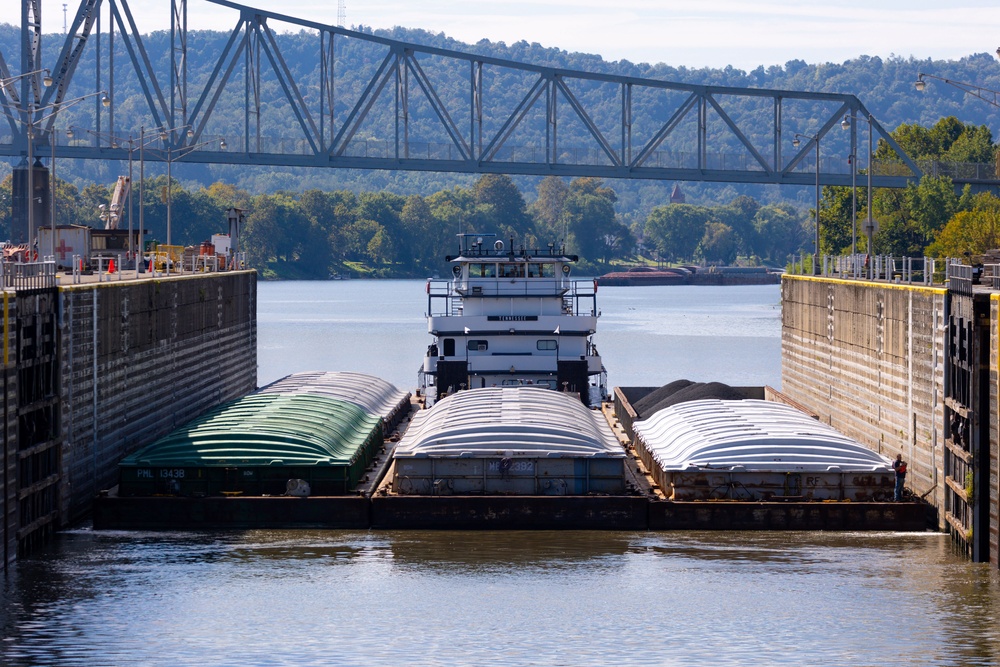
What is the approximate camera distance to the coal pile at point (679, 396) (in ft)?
170

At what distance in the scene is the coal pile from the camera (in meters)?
51.8

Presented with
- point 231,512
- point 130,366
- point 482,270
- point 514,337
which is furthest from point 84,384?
point 482,270

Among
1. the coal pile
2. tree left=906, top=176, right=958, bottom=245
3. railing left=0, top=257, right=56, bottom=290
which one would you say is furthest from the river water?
tree left=906, top=176, right=958, bottom=245

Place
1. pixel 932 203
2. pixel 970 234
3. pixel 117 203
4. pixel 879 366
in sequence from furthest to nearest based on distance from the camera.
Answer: pixel 932 203
pixel 970 234
pixel 117 203
pixel 879 366

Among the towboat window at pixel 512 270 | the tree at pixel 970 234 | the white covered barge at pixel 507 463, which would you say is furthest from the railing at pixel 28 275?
the tree at pixel 970 234

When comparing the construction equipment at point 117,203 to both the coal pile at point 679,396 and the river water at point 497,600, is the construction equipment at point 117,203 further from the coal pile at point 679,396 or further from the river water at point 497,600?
the river water at point 497,600

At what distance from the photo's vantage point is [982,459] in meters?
32.6

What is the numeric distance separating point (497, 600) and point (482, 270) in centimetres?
2962

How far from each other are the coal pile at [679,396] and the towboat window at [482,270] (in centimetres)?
789

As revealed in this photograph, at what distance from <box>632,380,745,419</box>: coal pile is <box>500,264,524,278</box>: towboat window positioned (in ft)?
23.7

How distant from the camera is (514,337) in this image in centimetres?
5784

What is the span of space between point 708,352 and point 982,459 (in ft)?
272

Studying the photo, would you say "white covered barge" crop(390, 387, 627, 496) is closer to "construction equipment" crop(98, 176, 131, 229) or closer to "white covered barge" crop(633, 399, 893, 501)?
"white covered barge" crop(633, 399, 893, 501)

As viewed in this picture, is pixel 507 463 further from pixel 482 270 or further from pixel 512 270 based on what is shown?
pixel 482 270
